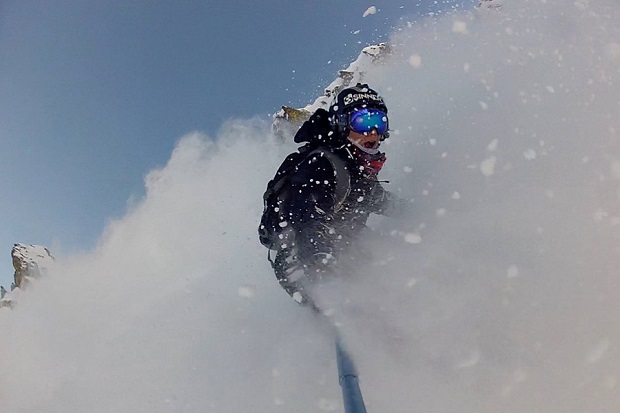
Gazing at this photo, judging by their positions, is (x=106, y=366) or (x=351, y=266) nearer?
(x=351, y=266)

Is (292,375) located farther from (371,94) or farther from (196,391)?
(371,94)

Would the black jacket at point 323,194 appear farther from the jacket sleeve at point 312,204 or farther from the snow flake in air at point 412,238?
the snow flake in air at point 412,238

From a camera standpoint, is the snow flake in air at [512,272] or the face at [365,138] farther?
the snow flake in air at [512,272]

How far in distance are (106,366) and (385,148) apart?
486 centimetres

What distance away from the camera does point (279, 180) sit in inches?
150

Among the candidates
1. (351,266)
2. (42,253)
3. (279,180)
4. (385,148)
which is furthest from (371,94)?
(42,253)

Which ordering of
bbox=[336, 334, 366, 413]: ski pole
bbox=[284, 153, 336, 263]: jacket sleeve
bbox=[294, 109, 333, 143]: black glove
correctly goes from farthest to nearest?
bbox=[294, 109, 333, 143]: black glove → bbox=[284, 153, 336, 263]: jacket sleeve → bbox=[336, 334, 366, 413]: ski pole

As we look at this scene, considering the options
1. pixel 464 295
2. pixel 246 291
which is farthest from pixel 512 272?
pixel 246 291

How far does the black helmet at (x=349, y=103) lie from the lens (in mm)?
3670

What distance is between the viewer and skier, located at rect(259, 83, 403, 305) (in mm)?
3533

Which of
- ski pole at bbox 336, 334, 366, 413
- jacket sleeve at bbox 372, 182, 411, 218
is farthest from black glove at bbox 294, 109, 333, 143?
ski pole at bbox 336, 334, 366, 413

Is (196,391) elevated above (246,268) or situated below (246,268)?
below

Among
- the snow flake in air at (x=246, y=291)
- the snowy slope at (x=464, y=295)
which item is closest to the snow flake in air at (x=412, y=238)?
the snowy slope at (x=464, y=295)

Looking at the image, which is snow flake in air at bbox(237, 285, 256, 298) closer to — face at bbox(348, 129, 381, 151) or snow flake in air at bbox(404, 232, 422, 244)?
snow flake in air at bbox(404, 232, 422, 244)
